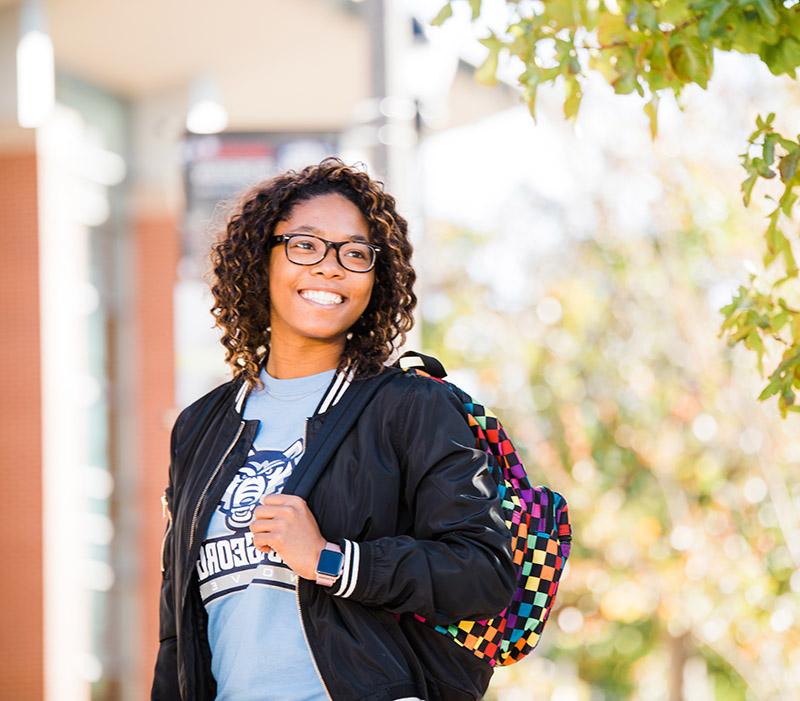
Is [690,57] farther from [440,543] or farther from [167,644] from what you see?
[167,644]

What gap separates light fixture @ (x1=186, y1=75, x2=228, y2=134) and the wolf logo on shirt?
10.1 metres

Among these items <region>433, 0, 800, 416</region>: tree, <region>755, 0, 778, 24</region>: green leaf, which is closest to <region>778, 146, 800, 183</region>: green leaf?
<region>433, 0, 800, 416</region>: tree


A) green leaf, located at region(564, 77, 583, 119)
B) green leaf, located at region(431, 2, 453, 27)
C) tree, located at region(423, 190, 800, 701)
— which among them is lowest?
tree, located at region(423, 190, 800, 701)

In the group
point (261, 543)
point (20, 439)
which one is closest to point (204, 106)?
point (20, 439)

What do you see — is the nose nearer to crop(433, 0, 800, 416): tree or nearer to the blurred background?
crop(433, 0, 800, 416): tree

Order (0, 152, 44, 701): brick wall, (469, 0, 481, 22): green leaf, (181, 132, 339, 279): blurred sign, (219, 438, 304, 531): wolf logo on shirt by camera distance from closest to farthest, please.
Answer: (219, 438, 304, 531): wolf logo on shirt → (469, 0, 481, 22): green leaf → (181, 132, 339, 279): blurred sign → (0, 152, 44, 701): brick wall

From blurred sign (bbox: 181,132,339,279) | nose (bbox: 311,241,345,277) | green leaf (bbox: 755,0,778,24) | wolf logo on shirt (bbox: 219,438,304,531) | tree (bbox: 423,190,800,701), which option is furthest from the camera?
tree (bbox: 423,190,800,701)

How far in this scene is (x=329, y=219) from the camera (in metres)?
2.93

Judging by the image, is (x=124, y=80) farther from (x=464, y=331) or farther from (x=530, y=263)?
(x=464, y=331)

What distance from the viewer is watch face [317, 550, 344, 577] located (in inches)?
99.8

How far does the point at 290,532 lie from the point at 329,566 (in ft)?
0.32

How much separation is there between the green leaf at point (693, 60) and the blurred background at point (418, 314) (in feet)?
11.3

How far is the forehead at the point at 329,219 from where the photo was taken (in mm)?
2916

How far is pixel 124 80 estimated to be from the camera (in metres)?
12.7
